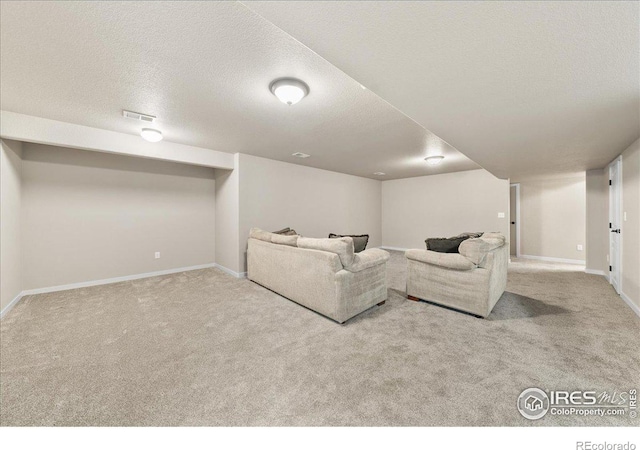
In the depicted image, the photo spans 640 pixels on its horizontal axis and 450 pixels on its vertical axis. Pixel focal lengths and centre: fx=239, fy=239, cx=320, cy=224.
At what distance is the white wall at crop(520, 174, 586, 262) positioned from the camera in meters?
5.68

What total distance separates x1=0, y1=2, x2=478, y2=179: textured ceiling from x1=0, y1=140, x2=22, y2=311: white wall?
2.46 ft

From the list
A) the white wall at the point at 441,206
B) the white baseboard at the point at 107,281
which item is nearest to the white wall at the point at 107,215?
the white baseboard at the point at 107,281

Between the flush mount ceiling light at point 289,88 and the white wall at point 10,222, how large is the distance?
11.1 ft

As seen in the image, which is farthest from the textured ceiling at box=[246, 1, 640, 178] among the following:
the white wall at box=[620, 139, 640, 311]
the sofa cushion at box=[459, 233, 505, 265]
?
the sofa cushion at box=[459, 233, 505, 265]

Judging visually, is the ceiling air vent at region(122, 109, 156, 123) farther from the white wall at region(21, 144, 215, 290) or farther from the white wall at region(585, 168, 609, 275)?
the white wall at region(585, 168, 609, 275)

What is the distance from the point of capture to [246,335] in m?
2.32

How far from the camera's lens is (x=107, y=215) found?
4.00 metres

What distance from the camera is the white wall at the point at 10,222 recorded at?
109 inches

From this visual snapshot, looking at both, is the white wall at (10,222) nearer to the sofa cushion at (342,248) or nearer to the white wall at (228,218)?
the white wall at (228,218)

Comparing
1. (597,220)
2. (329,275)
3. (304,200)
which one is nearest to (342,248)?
(329,275)

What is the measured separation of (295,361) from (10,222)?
3959 mm

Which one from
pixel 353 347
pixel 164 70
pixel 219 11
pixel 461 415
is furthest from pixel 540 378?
pixel 164 70

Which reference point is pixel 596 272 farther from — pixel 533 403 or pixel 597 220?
pixel 533 403
